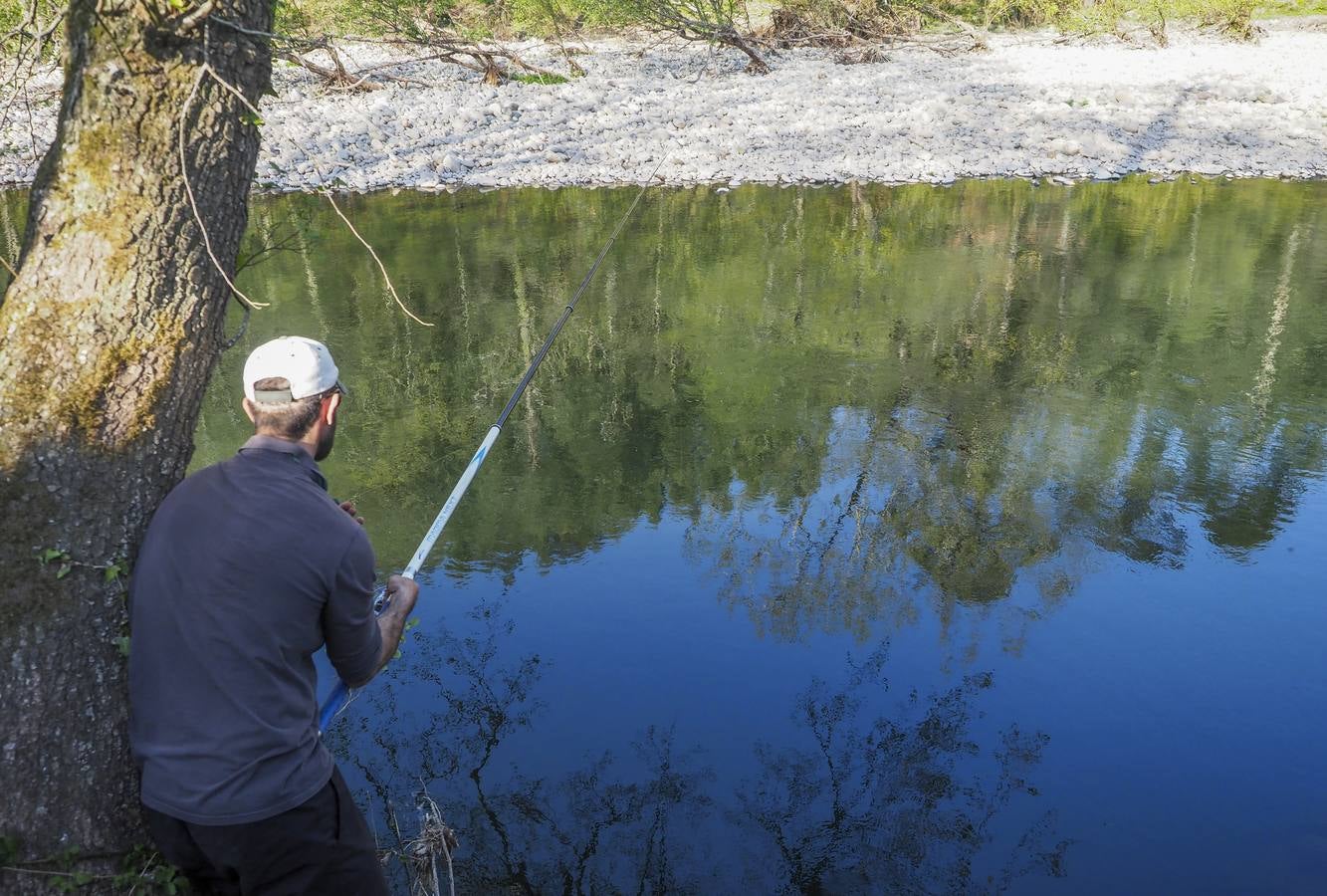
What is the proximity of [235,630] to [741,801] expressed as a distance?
6.30 feet

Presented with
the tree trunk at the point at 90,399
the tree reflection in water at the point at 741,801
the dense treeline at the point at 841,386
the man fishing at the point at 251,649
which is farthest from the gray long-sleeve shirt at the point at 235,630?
the dense treeline at the point at 841,386

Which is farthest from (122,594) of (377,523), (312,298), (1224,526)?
(312,298)

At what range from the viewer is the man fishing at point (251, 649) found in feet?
6.79

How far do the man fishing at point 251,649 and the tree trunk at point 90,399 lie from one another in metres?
0.27

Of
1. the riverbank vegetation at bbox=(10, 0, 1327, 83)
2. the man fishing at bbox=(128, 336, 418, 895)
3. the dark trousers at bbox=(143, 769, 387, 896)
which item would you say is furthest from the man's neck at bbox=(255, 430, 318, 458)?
the riverbank vegetation at bbox=(10, 0, 1327, 83)

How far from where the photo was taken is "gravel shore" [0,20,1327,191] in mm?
14609

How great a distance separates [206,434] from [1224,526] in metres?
5.35

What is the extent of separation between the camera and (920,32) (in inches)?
798

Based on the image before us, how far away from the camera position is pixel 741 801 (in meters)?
3.49

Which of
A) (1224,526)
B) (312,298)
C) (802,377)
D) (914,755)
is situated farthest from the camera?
(312,298)

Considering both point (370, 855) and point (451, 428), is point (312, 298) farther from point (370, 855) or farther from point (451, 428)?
point (370, 855)

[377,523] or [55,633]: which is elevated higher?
[55,633]

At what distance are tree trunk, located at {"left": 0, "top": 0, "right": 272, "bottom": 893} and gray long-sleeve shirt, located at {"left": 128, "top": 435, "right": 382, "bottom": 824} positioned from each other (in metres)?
0.31

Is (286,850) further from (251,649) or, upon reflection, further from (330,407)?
(330,407)
